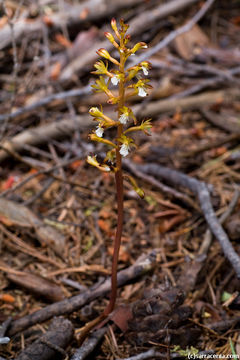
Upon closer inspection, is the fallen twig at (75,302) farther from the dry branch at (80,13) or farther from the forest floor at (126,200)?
the dry branch at (80,13)

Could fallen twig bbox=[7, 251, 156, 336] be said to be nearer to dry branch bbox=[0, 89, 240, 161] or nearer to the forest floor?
the forest floor

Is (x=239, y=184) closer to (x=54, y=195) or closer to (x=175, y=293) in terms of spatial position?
(x=175, y=293)

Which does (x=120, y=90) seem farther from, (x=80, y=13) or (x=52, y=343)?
(x=80, y=13)

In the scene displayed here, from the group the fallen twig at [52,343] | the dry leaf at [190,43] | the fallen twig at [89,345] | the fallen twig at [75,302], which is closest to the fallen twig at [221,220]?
the fallen twig at [75,302]

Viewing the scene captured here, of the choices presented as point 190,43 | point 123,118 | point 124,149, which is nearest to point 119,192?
point 124,149

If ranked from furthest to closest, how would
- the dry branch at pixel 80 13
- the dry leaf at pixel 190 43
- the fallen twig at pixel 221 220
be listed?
the dry leaf at pixel 190 43
the dry branch at pixel 80 13
the fallen twig at pixel 221 220

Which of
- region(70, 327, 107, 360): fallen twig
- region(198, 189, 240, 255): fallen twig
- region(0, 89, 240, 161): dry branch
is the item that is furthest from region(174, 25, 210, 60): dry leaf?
region(70, 327, 107, 360): fallen twig

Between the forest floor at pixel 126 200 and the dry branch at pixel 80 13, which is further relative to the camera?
the dry branch at pixel 80 13
